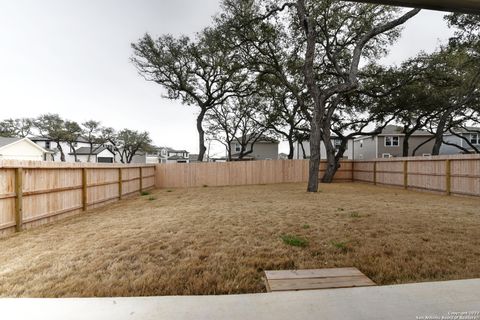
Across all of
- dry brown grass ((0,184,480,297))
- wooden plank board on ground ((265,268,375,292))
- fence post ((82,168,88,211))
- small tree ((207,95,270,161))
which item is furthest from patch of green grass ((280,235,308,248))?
small tree ((207,95,270,161))

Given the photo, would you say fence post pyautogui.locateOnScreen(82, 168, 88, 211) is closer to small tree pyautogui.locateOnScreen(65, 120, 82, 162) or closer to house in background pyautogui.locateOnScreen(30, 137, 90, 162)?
small tree pyautogui.locateOnScreen(65, 120, 82, 162)

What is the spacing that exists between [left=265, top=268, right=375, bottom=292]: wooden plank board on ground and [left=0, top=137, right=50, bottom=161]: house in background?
23061 mm

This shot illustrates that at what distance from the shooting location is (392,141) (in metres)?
25.9

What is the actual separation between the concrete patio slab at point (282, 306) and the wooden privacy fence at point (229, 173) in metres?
13.0

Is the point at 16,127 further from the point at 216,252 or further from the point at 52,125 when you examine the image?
the point at 216,252

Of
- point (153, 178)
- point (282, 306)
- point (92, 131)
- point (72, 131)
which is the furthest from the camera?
point (92, 131)

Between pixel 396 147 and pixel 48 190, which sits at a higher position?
pixel 396 147

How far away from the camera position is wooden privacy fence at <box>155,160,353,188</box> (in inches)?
584

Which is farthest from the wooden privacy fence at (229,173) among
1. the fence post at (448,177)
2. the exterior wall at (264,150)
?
the exterior wall at (264,150)

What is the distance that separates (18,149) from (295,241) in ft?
82.6

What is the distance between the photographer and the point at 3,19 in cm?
375

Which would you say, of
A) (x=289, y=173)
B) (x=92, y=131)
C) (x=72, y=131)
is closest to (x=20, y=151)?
(x=72, y=131)

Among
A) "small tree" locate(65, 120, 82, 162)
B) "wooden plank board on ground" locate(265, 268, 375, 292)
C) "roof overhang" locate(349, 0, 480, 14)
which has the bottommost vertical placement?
"wooden plank board on ground" locate(265, 268, 375, 292)

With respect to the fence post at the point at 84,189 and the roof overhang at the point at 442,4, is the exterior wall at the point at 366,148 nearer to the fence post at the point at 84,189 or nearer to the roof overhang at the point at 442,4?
the fence post at the point at 84,189
